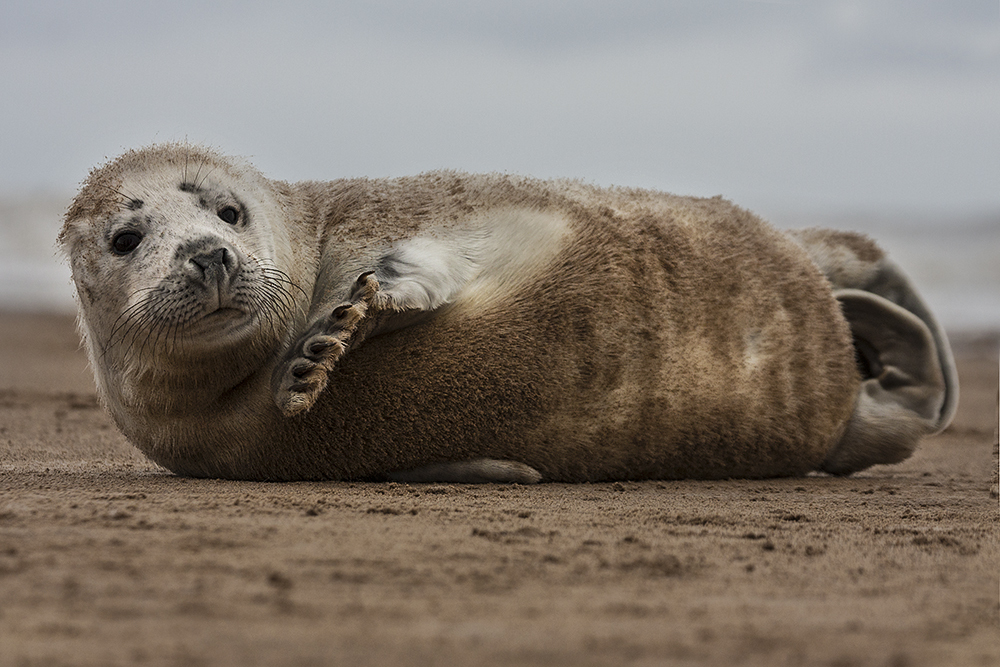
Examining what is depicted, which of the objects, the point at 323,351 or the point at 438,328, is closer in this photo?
the point at 323,351

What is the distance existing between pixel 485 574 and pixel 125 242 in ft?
7.33

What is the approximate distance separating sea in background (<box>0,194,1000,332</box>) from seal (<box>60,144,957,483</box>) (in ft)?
45.1

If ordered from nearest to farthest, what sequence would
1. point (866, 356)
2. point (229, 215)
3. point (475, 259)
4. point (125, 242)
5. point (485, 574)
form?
point (485, 574) < point (125, 242) < point (229, 215) < point (475, 259) < point (866, 356)

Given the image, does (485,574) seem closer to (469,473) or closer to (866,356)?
(469,473)

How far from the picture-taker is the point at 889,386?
5.70 metres

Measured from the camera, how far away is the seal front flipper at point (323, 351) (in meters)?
4.04

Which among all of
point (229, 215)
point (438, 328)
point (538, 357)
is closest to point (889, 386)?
point (538, 357)

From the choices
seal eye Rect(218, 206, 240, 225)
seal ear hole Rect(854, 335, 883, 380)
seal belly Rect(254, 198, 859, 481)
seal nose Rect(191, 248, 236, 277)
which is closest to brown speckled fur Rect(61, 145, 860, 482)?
seal belly Rect(254, 198, 859, 481)

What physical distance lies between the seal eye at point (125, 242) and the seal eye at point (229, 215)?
0.34 meters

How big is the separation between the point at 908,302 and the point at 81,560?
180 inches

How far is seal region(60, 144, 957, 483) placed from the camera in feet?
13.6

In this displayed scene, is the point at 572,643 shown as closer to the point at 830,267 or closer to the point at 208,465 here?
the point at 208,465

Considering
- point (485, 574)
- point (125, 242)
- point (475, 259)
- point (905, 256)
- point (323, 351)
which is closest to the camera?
point (485, 574)

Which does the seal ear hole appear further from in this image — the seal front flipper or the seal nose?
the seal nose
